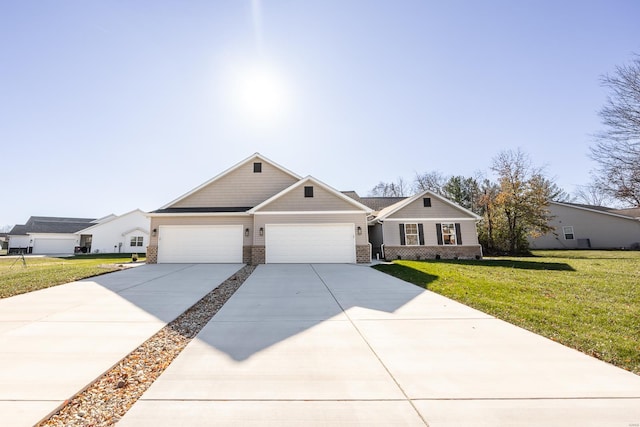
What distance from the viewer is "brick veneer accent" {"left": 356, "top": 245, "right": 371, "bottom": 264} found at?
13.6m

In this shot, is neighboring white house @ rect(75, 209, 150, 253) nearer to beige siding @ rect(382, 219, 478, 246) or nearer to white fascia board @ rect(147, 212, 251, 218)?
white fascia board @ rect(147, 212, 251, 218)

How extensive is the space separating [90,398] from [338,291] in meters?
5.07

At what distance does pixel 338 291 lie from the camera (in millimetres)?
6695

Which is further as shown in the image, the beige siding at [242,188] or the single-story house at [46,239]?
the single-story house at [46,239]

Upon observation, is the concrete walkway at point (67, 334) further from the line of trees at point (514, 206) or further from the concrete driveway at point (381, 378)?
the line of trees at point (514, 206)

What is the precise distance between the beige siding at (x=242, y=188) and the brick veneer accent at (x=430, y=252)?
7.93m

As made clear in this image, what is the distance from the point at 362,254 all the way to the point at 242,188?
320 inches

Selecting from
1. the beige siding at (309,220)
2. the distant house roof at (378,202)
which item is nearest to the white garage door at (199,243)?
the beige siding at (309,220)

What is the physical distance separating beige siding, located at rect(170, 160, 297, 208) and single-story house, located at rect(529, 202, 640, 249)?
2472 cm

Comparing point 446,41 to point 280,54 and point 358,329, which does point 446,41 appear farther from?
point 358,329

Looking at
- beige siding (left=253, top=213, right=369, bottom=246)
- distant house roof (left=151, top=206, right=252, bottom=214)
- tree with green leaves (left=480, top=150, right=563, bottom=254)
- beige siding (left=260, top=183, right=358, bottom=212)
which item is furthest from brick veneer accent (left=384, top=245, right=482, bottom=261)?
distant house roof (left=151, top=206, right=252, bottom=214)

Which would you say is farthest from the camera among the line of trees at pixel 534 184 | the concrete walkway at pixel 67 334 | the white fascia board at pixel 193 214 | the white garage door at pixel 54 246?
the white garage door at pixel 54 246

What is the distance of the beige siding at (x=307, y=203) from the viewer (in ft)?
45.2

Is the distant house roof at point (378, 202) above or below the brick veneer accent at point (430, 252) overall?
above
